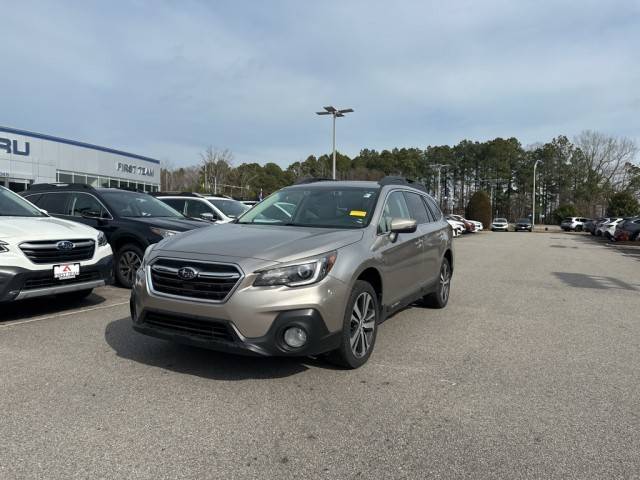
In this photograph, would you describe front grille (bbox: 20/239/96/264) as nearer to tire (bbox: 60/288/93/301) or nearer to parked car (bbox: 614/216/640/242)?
tire (bbox: 60/288/93/301)

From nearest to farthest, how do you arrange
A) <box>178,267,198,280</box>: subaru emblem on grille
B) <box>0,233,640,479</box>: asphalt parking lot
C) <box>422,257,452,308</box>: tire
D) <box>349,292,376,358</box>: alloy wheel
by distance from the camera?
1. <box>0,233,640,479</box>: asphalt parking lot
2. <box>178,267,198,280</box>: subaru emblem on grille
3. <box>349,292,376,358</box>: alloy wheel
4. <box>422,257,452,308</box>: tire

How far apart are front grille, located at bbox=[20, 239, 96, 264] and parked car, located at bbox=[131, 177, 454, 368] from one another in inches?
78.6

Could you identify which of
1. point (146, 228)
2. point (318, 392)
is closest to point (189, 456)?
point (318, 392)

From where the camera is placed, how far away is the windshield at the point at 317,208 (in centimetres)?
488

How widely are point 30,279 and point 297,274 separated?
339cm

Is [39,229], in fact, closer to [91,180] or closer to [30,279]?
[30,279]

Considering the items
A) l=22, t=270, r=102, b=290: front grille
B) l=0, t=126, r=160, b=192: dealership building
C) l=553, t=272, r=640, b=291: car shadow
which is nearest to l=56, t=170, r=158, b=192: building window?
l=0, t=126, r=160, b=192: dealership building

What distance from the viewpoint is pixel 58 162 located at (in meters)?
33.0

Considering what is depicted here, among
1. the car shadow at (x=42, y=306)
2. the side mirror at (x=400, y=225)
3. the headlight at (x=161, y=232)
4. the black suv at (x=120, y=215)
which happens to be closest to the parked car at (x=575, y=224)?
the black suv at (x=120, y=215)

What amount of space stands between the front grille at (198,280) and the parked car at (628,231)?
2986 centimetres

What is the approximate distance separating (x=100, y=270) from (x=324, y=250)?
3663mm

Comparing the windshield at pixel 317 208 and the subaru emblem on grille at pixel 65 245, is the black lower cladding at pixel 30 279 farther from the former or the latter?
the windshield at pixel 317 208

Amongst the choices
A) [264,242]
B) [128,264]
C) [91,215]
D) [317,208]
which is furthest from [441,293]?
[91,215]

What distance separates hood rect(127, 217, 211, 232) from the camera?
25.8 ft
